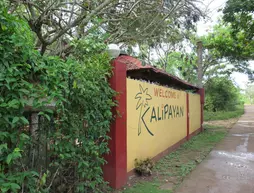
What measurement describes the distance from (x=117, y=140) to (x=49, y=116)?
1634 millimetres

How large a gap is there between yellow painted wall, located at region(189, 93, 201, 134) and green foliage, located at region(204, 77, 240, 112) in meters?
13.2

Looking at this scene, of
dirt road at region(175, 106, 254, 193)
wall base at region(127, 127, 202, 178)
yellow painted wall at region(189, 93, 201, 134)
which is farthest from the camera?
yellow painted wall at region(189, 93, 201, 134)

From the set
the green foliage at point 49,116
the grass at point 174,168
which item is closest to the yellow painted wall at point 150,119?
the grass at point 174,168

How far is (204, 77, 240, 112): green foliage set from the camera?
80.5 ft

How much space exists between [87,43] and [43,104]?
64.5 inches

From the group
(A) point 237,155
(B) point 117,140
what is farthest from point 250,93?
(B) point 117,140

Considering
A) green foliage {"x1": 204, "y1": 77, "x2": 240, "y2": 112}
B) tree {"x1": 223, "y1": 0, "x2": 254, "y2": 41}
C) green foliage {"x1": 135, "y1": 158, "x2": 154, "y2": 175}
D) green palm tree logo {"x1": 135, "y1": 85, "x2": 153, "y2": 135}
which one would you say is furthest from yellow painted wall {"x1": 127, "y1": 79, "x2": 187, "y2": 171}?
green foliage {"x1": 204, "y1": 77, "x2": 240, "y2": 112}

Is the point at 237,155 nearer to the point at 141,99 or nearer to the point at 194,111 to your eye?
the point at 141,99

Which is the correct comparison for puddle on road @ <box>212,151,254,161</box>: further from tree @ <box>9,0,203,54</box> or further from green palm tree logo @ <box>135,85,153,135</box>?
tree @ <box>9,0,203,54</box>

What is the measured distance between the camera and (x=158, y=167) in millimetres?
5816

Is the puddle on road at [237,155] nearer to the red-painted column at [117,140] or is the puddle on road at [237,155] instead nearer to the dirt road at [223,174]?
the dirt road at [223,174]

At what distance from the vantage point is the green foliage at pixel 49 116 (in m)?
2.40

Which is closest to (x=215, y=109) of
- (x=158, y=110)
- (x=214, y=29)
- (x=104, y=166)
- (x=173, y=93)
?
(x=214, y=29)

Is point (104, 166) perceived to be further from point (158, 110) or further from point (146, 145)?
point (158, 110)
